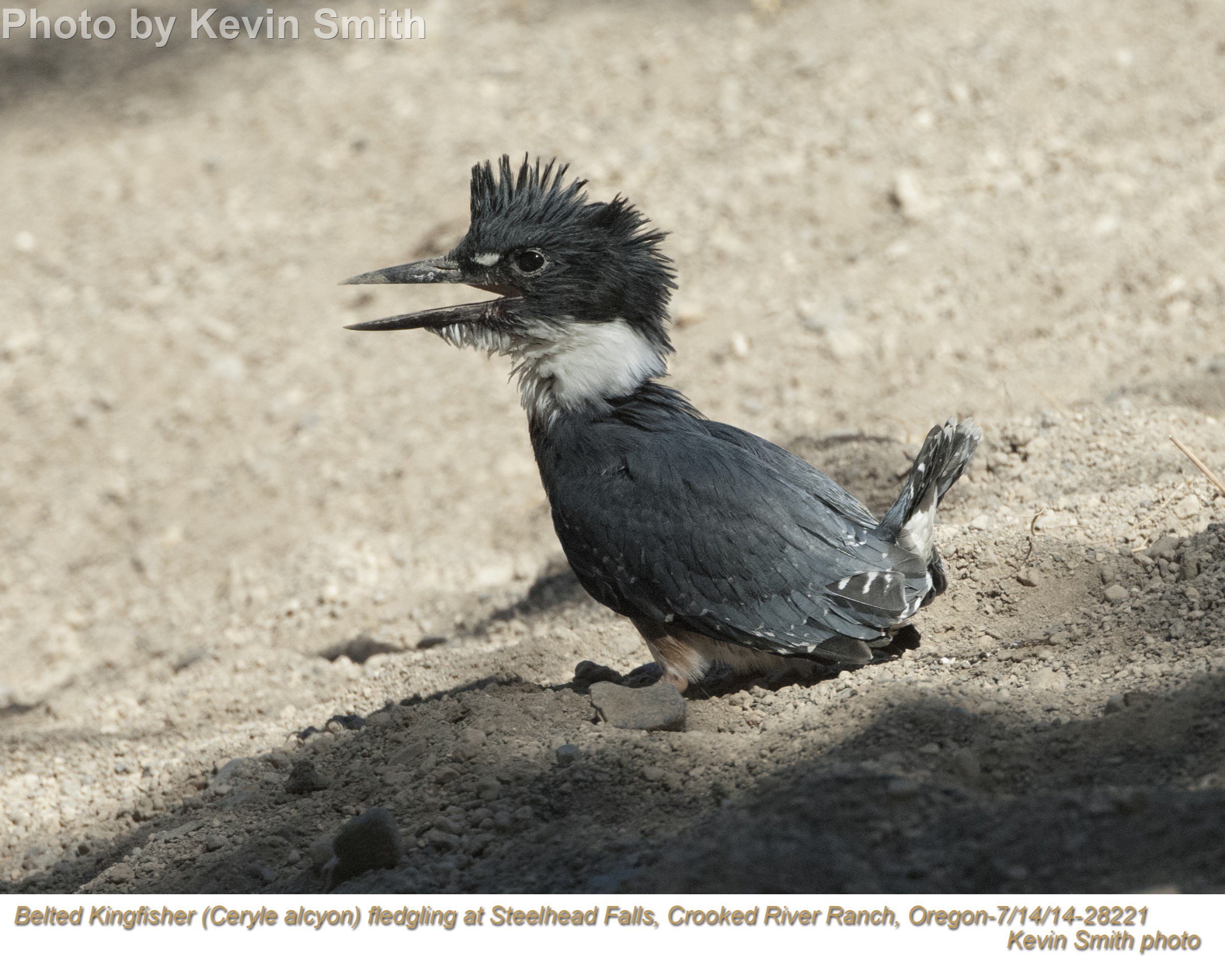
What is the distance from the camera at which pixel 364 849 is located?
263cm

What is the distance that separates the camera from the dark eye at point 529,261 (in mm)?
3688

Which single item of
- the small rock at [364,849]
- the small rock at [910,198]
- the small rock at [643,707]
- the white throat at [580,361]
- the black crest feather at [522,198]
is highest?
the small rock at [910,198]

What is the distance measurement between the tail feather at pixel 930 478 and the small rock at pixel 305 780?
1.87 meters

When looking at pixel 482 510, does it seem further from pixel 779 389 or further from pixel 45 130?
pixel 45 130

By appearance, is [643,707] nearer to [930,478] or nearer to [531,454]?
[930,478]

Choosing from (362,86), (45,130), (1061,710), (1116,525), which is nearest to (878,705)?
(1061,710)

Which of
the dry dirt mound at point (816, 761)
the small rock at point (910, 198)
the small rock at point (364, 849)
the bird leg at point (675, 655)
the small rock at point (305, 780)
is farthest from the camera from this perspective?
the small rock at point (910, 198)

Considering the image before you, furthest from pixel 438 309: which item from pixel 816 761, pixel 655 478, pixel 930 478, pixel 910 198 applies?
pixel 910 198

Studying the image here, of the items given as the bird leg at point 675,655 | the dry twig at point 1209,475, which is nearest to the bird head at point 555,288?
the bird leg at point 675,655

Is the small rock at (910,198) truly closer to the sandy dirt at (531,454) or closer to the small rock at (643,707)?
the sandy dirt at (531,454)

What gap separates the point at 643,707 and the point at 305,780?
1019 mm

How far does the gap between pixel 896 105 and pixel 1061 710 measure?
567cm

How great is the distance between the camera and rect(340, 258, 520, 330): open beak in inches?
148
